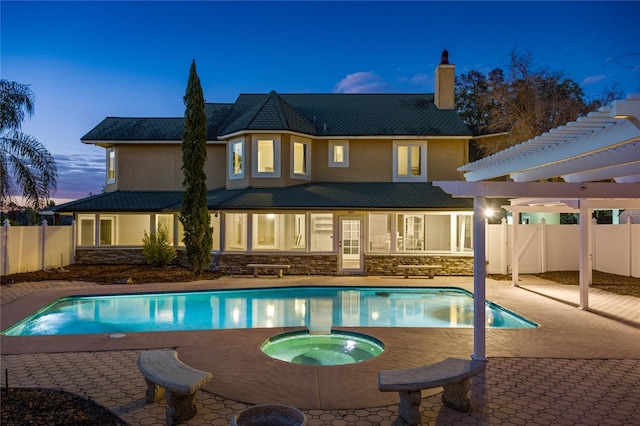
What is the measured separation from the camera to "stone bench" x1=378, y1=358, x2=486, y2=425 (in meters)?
4.71

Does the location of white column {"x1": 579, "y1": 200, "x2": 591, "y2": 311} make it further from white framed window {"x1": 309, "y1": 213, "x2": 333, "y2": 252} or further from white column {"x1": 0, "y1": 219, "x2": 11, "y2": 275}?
white column {"x1": 0, "y1": 219, "x2": 11, "y2": 275}

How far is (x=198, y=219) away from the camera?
52.5 ft

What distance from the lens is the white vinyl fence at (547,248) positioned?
53.8 feet

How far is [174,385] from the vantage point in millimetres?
4648

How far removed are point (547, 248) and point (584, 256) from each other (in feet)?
20.9

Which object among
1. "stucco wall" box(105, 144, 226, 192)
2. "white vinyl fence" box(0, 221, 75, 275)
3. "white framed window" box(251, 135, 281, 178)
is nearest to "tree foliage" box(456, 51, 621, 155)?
"white framed window" box(251, 135, 281, 178)

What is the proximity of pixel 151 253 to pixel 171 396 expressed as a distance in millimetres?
13666

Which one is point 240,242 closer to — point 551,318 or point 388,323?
point 388,323

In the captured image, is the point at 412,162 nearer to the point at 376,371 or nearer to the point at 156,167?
the point at 156,167

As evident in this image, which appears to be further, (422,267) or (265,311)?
(422,267)

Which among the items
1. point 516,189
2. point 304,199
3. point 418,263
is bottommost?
point 418,263

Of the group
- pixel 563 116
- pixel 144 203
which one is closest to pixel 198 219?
pixel 144 203

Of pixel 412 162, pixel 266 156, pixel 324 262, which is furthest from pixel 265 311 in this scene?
pixel 412 162

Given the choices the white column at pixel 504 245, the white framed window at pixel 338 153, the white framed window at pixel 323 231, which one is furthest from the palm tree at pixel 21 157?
the white column at pixel 504 245
